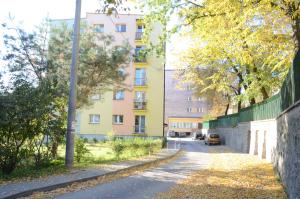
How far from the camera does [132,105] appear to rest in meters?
46.1

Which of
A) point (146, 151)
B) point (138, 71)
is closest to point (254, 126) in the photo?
point (146, 151)

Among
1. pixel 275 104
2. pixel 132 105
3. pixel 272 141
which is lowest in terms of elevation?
pixel 272 141

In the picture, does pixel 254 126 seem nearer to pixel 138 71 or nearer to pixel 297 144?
pixel 297 144

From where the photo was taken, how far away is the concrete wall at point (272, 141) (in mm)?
8064

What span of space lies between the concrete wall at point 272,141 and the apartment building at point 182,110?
44082 mm

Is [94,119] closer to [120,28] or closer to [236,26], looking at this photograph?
[120,28]

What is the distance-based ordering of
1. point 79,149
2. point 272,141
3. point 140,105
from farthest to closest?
point 140,105, point 272,141, point 79,149

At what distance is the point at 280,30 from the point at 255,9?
4.43m

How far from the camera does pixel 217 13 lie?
1306cm

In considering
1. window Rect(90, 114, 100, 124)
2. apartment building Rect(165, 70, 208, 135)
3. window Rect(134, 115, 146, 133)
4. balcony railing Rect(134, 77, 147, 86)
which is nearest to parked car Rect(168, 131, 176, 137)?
apartment building Rect(165, 70, 208, 135)

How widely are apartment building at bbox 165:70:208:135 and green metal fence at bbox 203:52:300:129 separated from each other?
112 feet

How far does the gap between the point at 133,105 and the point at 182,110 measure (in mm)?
43389

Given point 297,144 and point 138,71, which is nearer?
point 297,144

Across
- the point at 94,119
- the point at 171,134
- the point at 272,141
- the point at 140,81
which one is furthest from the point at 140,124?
the point at 171,134
